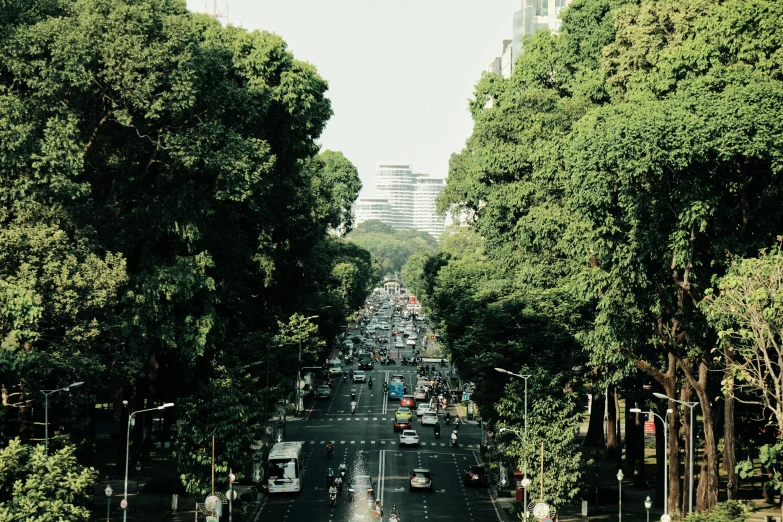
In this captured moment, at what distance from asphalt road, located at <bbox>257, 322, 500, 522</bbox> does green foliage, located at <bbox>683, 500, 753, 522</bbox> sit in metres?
17.3

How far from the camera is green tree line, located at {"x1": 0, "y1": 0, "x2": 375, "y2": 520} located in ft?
178

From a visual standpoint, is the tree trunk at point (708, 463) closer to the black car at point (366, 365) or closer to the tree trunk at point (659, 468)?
the tree trunk at point (659, 468)

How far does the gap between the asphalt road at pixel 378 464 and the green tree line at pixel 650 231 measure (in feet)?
18.2

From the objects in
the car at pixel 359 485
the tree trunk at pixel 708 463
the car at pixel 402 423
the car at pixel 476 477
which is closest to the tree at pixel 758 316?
the tree trunk at pixel 708 463

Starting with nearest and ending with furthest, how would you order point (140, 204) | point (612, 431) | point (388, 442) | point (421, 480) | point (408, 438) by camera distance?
1. point (140, 204)
2. point (421, 480)
3. point (612, 431)
4. point (408, 438)
5. point (388, 442)

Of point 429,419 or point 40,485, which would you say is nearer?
point 40,485

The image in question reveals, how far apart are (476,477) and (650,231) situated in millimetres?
24036

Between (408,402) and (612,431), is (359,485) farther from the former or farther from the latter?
(408,402)

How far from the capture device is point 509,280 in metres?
78.2

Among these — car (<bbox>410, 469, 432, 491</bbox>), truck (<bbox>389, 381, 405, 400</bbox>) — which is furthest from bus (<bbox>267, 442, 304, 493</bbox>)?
truck (<bbox>389, 381, 405, 400</bbox>)

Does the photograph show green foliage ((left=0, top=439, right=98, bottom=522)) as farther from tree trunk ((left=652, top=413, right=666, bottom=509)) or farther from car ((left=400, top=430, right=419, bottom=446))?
car ((left=400, top=430, right=419, bottom=446))

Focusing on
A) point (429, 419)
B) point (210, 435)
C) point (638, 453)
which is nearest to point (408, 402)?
point (429, 419)

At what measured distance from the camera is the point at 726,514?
46.0 meters

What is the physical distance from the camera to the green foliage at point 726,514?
45.8 metres
